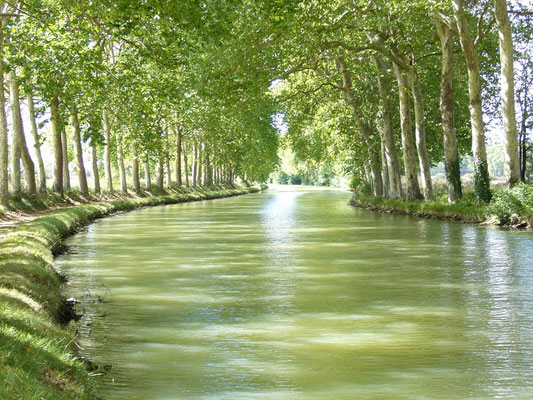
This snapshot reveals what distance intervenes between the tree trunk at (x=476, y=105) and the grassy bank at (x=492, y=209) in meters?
0.79

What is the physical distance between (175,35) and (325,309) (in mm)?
9720

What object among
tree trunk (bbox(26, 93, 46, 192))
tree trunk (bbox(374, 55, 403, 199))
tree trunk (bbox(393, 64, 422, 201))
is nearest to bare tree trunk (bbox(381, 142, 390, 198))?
tree trunk (bbox(374, 55, 403, 199))

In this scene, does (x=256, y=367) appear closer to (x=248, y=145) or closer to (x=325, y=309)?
(x=325, y=309)

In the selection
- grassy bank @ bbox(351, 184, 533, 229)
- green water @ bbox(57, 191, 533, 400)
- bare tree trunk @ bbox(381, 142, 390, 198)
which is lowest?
green water @ bbox(57, 191, 533, 400)

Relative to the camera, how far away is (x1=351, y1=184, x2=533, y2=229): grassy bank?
2117 centimetres

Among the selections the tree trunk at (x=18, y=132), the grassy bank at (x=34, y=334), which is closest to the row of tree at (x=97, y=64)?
the tree trunk at (x=18, y=132)

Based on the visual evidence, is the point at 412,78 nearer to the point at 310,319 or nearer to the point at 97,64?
the point at 97,64

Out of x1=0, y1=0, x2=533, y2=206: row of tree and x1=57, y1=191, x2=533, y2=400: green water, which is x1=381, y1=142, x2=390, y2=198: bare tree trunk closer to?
x1=0, y1=0, x2=533, y2=206: row of tree

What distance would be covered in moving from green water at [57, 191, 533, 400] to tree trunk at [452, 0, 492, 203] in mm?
7487

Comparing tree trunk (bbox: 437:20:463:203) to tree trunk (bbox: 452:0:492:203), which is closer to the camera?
tree trunk (bbox: 452:0:492:203)

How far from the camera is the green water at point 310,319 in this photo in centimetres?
632

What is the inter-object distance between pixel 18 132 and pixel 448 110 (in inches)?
703

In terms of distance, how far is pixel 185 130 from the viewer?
206 feet

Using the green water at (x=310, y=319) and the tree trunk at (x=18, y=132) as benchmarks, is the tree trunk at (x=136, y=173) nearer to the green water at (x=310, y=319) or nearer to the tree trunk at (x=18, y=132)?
the tree trunk at (x=18, y=132)
